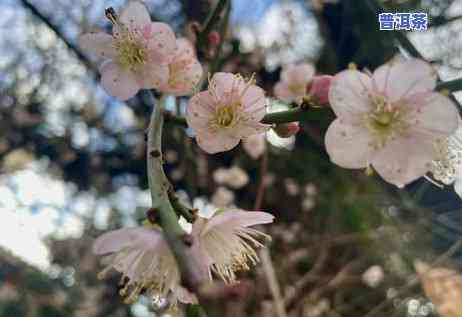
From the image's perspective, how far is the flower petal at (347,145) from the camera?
0.48m

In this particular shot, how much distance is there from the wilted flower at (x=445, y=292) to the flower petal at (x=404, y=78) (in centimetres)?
151

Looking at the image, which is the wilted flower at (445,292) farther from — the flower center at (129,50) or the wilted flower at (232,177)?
the flower center at (129,50)

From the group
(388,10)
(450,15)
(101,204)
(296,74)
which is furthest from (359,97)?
(101,204)

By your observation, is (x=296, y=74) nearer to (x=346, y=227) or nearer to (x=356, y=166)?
(x=356, y=166)

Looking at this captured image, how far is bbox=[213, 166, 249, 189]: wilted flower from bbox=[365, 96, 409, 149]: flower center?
5.87 ft

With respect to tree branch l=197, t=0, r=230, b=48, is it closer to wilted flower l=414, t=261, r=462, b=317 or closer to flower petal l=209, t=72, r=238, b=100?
flower petal l=209, t=72, r=238, b=100

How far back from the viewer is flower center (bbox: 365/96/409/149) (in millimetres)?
496

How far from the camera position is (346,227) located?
93.7 inches

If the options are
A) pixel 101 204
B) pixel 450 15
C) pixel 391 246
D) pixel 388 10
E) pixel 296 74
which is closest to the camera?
pixel 388 10

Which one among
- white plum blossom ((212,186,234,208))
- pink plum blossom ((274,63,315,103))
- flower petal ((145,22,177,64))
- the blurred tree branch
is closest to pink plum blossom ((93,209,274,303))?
flower petal ((145,22,177,64))

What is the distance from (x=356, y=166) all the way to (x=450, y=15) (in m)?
1.22

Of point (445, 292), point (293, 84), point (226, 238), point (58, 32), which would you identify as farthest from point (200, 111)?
point (445, 292)

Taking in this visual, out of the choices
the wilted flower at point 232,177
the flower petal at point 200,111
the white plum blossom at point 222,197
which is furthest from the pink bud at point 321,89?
the wilted flower at point 232,177

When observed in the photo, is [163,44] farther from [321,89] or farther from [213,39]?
[213,39]
